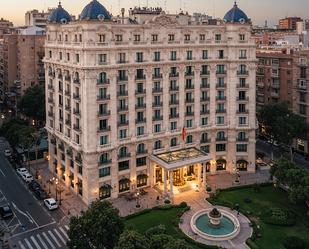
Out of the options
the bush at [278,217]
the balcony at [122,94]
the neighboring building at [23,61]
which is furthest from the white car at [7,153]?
the bush at [278,217]

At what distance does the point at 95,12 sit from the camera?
3364 inches

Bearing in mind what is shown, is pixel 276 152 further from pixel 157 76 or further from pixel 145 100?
pixel 145 100

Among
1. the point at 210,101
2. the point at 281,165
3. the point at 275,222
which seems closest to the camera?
the point at 275,222

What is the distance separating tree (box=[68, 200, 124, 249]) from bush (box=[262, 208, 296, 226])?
3169cm

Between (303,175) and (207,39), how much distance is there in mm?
39787

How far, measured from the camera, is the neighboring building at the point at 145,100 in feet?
287

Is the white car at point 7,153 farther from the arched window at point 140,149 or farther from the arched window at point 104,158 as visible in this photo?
the arched window at point 140,149

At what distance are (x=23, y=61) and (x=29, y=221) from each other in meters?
88.2

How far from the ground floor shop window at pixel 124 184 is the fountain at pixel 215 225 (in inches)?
728

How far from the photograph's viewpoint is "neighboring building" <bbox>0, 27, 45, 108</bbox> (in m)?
156

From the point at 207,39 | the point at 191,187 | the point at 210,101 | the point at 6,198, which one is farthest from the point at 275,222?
the point at 6,198

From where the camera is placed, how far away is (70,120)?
93938 mm

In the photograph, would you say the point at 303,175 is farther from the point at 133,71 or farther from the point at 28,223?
the point at 28,223

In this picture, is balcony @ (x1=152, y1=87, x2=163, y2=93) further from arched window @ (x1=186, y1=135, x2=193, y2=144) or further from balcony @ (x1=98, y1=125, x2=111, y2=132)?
arched window @ (x1=186, y1=135, x2=193, y2=144)
